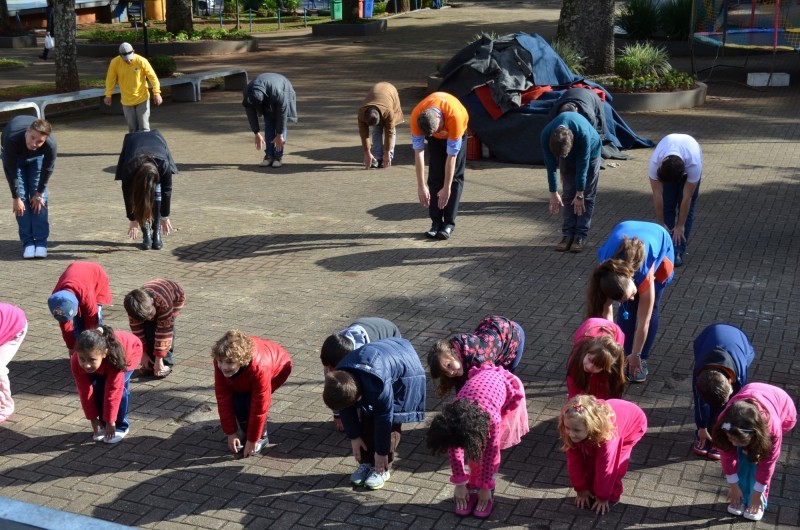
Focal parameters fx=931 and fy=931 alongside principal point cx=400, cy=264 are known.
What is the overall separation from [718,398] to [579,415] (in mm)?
916

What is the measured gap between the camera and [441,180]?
9664 mm

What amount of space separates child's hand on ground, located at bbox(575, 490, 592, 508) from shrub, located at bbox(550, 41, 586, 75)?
1225cm

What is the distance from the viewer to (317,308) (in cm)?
804

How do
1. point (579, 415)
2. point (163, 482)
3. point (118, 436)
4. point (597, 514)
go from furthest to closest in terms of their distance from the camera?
1. point (118, 436)
2. point (163, 482)
3. point (597, 514)
4. point (579, 415)

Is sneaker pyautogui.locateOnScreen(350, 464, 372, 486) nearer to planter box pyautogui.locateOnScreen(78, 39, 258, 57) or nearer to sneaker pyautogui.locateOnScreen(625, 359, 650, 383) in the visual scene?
sneaker pyautogui.locateOnScreen(625, 359, 650, 383)

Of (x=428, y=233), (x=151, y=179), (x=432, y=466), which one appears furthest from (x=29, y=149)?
(x=432, y=466)

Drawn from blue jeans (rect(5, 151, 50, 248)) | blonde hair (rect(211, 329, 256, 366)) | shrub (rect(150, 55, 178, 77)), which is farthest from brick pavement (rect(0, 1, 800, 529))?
shrub (rect(150, 55, 178, 77))

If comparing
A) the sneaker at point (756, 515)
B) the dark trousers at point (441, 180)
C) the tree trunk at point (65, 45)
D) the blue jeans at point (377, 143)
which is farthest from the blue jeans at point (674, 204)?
the tree trunk at point (65, 45)

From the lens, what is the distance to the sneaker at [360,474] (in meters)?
5.31

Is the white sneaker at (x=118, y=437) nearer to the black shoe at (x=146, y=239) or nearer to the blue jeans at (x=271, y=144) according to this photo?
the black shoe at (x=146, y=239)

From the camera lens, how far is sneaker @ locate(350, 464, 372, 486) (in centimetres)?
531

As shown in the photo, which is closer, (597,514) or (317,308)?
(597,514)

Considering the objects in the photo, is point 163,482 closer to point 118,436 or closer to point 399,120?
point 118,436

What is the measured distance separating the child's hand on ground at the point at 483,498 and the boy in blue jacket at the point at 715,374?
129cm
